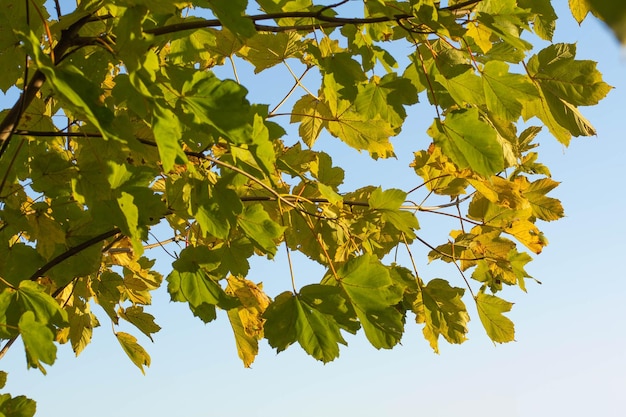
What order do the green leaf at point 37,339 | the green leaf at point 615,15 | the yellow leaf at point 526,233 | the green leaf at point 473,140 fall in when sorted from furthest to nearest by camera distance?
the yellow leaf at point 526,233 < the green leaf at point 473,140 < the green leaf at point 37,339 < the green leaf at point 615,15

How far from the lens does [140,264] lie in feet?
7.22

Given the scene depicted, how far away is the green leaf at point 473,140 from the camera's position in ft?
4.72

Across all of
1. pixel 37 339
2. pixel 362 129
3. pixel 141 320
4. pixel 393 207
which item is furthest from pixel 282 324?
pixel 141 320

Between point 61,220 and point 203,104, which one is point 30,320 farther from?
point 203,104

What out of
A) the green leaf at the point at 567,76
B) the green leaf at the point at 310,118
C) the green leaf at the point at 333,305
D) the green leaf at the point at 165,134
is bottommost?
the green leaf at the point at 333,305

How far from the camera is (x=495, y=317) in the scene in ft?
6.49

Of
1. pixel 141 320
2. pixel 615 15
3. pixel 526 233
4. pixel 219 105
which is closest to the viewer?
pixel 615 15

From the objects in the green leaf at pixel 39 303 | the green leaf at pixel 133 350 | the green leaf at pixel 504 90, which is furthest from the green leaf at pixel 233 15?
the green leaf at pixel 133 350

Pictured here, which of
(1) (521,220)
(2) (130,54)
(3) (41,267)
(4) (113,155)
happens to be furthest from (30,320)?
(1) (521,220)

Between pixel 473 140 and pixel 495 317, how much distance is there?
Answer: 2.46 ft

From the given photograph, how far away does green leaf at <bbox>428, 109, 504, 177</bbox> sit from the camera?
4.72ft

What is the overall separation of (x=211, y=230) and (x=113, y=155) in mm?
303

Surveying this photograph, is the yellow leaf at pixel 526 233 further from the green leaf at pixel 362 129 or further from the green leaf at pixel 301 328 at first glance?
the green leaf at pixel 301 328

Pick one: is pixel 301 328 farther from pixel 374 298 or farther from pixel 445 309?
pixel 445 309
